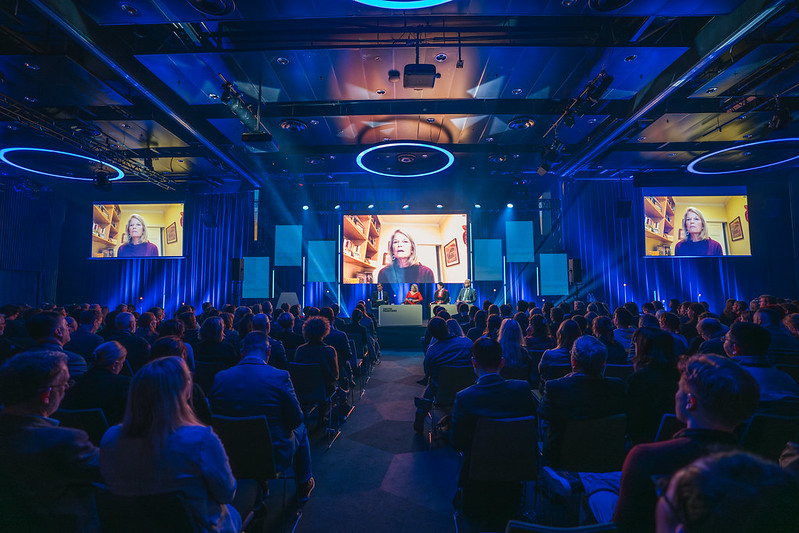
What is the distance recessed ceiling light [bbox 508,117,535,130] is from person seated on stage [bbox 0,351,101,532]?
27.5 feet

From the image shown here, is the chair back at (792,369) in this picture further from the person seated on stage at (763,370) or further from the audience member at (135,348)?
the audience member at (135,348)

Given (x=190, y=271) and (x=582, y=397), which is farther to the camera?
(x=190, y=271)

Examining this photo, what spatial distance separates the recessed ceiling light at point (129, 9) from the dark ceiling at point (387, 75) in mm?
33

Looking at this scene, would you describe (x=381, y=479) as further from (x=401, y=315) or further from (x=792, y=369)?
(x=401, y=315)

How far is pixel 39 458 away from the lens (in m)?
1.55

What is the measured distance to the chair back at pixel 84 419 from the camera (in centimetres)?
238

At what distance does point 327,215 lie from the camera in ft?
44.8

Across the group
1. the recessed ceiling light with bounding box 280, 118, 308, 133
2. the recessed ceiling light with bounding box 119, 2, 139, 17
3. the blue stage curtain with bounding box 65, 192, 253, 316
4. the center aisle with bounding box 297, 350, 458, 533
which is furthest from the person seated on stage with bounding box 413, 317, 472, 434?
the blue stage curtain with bounding box 65, 192, 253, 316

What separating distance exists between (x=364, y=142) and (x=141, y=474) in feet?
30.9

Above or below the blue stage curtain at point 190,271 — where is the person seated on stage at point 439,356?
below

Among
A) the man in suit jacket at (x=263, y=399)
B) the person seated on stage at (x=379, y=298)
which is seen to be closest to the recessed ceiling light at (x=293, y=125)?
the person seated on stage at (x=379, y=298)

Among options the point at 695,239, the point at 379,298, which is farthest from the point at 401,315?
the point at 695,239

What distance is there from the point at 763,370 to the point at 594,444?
4.84ft

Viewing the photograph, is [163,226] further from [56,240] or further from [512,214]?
[512,214]
